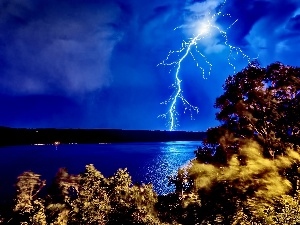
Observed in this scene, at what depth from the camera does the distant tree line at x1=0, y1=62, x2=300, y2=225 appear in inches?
344

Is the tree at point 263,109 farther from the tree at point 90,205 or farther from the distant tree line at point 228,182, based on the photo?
the tree at point 90,205

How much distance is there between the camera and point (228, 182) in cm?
962

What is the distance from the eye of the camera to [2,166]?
58.9m

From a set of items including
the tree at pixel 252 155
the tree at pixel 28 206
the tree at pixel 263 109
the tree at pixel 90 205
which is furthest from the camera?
the tree at pixel 263 109

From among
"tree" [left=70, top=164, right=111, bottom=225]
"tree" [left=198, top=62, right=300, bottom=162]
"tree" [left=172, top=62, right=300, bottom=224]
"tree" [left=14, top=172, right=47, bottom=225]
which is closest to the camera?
"tree" [left=172, top=62, right=300, bottom=224]

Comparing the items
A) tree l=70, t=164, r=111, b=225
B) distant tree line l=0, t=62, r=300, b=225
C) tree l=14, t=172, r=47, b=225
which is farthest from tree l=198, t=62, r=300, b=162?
tree l=14, t=172, r=47, b=225

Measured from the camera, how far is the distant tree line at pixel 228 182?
875cm

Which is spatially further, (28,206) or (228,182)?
(28,206)

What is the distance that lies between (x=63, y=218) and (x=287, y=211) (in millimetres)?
7615

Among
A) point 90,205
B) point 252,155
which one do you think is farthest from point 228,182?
point 90,205

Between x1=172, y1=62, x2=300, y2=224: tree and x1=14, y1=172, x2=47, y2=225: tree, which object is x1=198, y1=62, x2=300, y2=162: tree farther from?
x1=14, y1=172, x2=47, y2=225: tree

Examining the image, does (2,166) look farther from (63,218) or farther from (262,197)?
(262,197)

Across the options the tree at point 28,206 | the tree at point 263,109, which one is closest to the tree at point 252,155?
the tree at point 263,109

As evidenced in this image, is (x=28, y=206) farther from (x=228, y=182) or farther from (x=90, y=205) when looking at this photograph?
(x=228, y=182)
